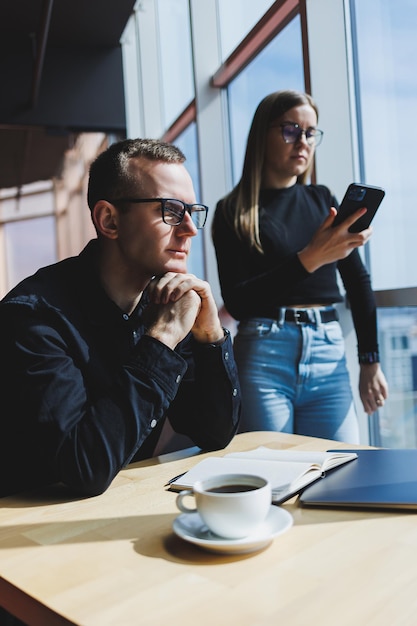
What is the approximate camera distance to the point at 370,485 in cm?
97

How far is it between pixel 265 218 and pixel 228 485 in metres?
1.35

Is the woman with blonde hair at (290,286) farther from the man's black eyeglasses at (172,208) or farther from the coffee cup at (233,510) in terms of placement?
the coffee cup at (233,510)

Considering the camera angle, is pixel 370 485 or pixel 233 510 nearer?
pixel 233 510

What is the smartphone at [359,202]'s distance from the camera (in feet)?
5.79

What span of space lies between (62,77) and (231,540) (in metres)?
5.85

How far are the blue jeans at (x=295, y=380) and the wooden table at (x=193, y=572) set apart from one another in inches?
37.2

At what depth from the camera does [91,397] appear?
4.20ft

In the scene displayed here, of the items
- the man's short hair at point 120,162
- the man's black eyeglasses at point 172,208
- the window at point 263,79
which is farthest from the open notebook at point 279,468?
the window at point 263,79

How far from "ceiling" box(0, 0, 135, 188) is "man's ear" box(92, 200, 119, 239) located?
4.18 m

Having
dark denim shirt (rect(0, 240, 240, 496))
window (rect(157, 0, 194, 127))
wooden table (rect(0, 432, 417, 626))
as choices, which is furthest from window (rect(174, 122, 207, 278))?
wooden table (rect(0, 432, 417, 626))

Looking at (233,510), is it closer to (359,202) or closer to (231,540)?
(231,540)

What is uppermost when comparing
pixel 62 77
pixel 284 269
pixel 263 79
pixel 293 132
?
pixel 62 77

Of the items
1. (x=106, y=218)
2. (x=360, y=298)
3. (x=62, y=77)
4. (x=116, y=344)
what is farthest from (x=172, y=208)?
(x=62, y=77)

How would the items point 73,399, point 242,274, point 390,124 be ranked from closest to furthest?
point 73,399 → point 242,274 → point 390,124
